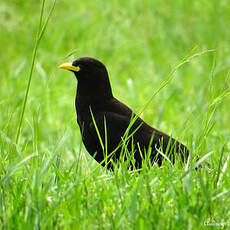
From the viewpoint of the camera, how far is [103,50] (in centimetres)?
816

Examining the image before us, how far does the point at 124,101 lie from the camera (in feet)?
22.1

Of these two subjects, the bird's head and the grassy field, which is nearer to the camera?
the grassy field

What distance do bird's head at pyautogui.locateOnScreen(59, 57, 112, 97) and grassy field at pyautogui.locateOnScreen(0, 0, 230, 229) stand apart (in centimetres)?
20

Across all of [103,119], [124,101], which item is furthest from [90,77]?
[124,101]

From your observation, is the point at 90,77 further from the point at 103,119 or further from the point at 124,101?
the point at 124,101

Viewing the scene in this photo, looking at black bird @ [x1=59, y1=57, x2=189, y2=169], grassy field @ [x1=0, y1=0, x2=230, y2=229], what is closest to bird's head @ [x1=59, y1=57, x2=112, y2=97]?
black bird @ [x1=59, y1=57, x2=189, y2=169]

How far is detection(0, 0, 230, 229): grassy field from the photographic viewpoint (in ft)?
8.75

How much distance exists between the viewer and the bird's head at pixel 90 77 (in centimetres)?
427

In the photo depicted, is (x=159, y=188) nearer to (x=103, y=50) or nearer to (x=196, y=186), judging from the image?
Answer: (x=196, y=186)

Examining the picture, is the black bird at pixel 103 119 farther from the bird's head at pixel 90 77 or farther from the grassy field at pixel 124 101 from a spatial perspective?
the grassy field at pixel 124 101

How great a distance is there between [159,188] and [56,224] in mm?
527

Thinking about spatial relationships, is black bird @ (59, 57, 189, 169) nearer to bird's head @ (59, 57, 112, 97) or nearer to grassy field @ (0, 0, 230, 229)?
bird's head @ (59, 57, 112, 97)

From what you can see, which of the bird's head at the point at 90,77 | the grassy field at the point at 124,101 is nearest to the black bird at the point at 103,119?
the bird's head at the point at 90,77

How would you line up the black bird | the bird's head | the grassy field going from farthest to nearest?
1. the bird's head
2. the black bird
3. the grassy field
